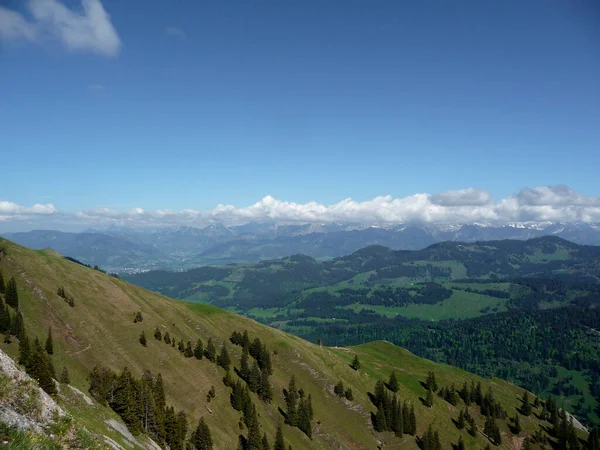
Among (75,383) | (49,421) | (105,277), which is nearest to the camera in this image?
(49,421)

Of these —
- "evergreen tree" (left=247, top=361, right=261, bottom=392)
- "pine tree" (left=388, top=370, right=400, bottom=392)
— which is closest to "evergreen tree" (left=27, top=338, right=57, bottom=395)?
"evergreen tree" (left=247, top=361, right=261, bottom=392)

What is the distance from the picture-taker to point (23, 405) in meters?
22.5

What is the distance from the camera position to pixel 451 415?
15650 cm

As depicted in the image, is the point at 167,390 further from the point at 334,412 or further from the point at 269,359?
the point at 334,412

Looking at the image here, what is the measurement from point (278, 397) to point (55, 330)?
70.6 m

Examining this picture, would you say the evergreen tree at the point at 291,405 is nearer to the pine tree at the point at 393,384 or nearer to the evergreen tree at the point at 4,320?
the pine tree at the point at 393,384

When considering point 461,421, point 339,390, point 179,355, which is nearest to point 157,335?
point 179,355

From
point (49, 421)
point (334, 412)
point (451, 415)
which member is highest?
point (49, 421)

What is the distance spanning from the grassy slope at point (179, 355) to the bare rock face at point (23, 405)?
32.2m

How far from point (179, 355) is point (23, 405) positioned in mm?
94918

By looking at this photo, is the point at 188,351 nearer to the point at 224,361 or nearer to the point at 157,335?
the point at 157,335

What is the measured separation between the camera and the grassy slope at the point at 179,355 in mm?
91500

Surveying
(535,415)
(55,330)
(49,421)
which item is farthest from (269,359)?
(535,415)

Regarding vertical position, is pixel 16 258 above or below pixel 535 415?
above
